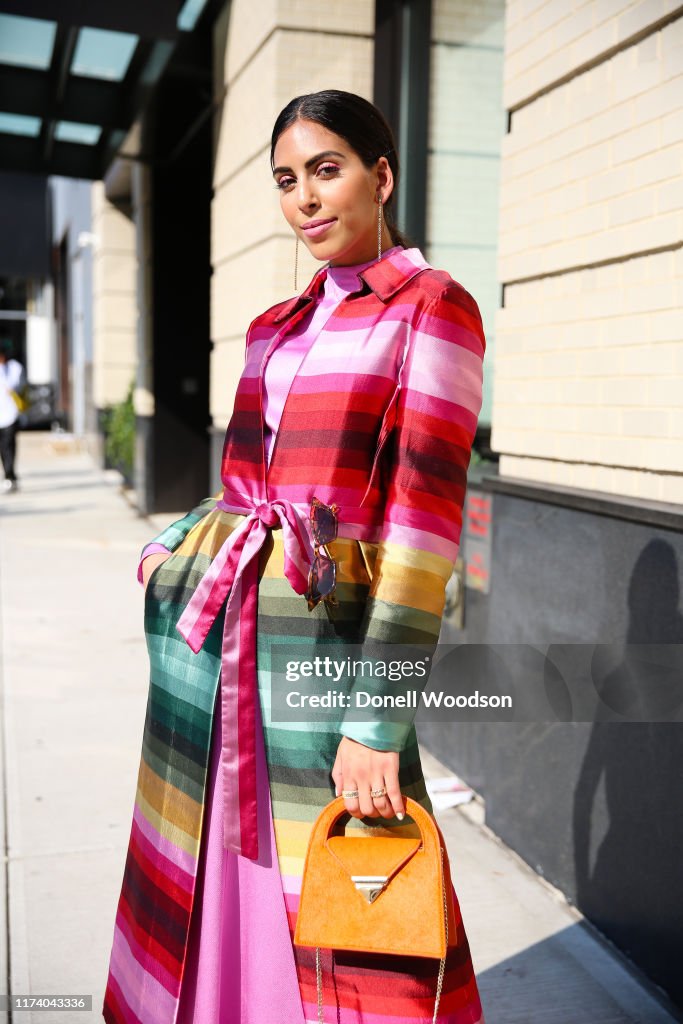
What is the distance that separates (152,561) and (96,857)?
2.00m

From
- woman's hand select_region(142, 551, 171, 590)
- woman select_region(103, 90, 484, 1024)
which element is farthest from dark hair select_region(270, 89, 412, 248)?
woman's hand select_region(142, 551, 171, 590)

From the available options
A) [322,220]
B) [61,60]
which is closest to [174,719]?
[322,220]

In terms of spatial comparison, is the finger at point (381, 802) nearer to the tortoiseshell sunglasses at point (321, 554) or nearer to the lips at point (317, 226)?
the tortoiseshell sunglasses at point (321, 554)

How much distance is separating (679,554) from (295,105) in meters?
1.50

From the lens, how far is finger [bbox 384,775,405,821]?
154 cm

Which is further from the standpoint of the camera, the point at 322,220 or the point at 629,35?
the point at 629,35

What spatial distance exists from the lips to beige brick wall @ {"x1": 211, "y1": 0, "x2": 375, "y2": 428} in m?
3.41

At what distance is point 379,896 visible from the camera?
1.54 meters

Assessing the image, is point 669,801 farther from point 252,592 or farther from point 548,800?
point 252,592

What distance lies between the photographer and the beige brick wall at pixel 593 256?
8.88 ft

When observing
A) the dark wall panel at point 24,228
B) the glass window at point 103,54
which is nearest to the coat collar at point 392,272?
the glass window at point 103,54

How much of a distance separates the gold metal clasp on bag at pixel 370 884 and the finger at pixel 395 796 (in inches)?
3.7

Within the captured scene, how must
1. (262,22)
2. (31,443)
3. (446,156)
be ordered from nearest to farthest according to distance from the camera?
(446,156), (262,22), (31,443)

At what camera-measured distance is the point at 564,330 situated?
321cm
